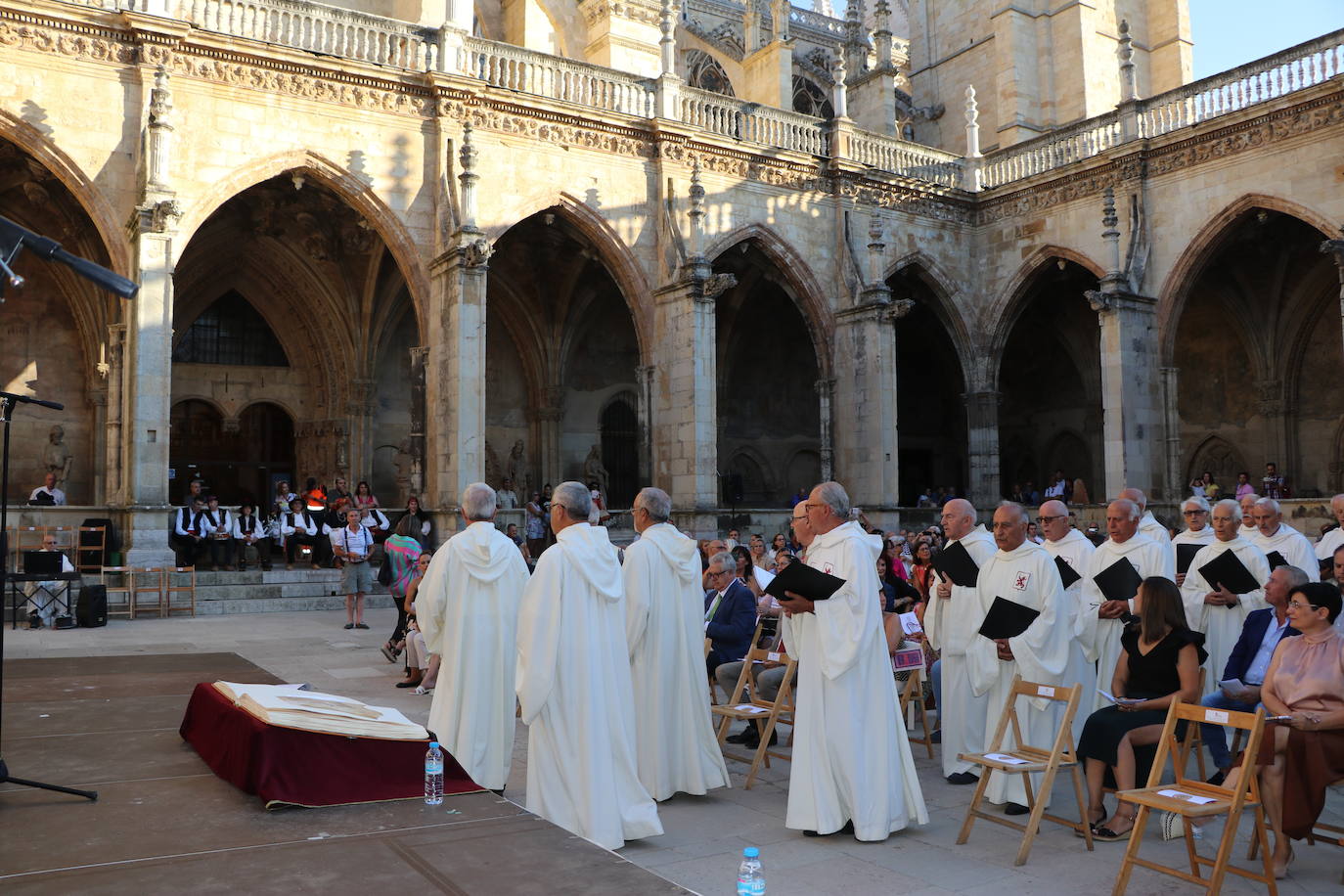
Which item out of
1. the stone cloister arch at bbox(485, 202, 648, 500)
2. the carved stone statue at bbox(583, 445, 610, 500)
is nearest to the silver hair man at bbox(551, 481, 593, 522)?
the stone cloister arch at bbox(485, 202, 648, 500)

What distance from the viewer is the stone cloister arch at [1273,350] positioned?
2192 cm

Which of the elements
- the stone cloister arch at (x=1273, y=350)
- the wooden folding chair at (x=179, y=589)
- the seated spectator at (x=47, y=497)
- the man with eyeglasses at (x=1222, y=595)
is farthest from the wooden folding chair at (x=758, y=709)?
the stone cloister arch at (x=1273, y=350)

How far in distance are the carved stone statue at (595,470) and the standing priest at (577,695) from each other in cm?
1792

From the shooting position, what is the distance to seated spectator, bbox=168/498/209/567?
15.3m

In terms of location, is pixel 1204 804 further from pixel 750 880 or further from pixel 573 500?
pixel 573 500

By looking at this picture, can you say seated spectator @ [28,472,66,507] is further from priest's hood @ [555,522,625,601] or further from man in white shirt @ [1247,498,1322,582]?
man in white shirt @ [1247,498,1322,582]

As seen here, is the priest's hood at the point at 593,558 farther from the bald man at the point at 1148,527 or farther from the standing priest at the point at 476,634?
the bald man at the point at 1148,527

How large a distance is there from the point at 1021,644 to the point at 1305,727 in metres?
1.41

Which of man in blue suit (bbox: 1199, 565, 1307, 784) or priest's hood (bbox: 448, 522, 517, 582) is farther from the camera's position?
priest's hood (bbox: 448, 522, 517, 582)

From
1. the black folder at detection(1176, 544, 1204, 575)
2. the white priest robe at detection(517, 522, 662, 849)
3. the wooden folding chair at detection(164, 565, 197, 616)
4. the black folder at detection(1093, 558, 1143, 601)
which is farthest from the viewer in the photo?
the wooden folding chair at detection(164, 565, 197, 616)

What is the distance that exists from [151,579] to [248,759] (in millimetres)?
11729

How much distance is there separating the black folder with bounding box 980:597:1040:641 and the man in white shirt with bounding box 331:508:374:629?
872cm

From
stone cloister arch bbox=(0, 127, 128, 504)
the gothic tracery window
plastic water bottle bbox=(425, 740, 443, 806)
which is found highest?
the gothic tracery window

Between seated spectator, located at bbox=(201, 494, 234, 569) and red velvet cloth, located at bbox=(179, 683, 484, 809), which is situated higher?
seated spectator, located at bbox=(201, 494, 234, 569)
